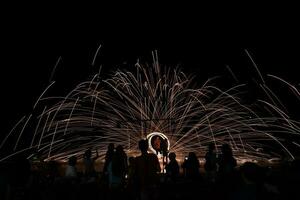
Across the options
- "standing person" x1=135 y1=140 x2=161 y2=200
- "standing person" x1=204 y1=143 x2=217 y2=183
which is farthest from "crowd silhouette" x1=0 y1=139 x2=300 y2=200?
"standing person" x1=204 y1=143 x2=217 y2=183

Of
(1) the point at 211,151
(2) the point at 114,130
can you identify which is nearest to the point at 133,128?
(2) the point at 114,130

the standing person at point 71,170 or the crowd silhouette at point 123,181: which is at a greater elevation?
the standing person at point 71,170

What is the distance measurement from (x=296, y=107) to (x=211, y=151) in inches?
914

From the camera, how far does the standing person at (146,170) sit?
33.3ft

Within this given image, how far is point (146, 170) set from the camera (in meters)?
10.2

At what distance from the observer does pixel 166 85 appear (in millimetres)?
21391

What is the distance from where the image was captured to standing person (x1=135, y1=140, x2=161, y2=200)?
10.2 meters

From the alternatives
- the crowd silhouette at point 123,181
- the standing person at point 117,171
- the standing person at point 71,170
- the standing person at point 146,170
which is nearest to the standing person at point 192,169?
the crowd silhouette at point 123,181

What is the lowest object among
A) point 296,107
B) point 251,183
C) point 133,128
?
point 251,183

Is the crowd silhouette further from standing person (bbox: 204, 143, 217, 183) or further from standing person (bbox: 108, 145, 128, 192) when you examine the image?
standing person (bbox: 204, 143, 217, 183)

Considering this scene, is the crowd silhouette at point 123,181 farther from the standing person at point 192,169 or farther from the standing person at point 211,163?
the standing person at point 211,163

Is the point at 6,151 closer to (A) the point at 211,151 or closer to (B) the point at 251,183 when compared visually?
(A) the point at 211,151

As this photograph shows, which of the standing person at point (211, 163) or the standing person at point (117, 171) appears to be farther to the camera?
the standing person at point (211, 163)

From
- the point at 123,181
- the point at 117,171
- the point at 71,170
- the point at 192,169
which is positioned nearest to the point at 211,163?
the point at 192,169
